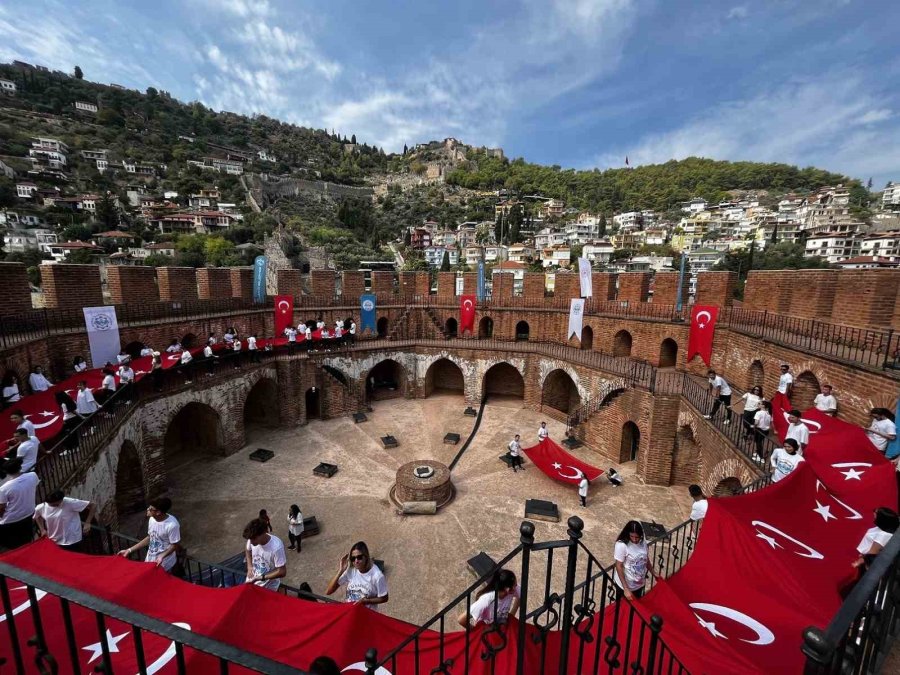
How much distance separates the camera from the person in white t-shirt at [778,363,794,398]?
10.2 metres

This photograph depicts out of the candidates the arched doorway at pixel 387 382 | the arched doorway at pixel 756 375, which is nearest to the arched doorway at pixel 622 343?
the arched doorway at pixel 756 375

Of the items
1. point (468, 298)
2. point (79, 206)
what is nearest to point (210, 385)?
point (468, 298)

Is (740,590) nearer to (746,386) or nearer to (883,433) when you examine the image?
(883,433)

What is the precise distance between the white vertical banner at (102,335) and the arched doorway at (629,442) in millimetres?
18000

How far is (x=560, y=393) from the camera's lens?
2111 cm

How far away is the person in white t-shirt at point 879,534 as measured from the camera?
412 centimetres

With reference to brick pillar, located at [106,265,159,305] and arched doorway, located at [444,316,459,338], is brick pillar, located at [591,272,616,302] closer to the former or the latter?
arched doorway, located at [444,316,459,338]

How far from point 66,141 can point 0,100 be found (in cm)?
2509

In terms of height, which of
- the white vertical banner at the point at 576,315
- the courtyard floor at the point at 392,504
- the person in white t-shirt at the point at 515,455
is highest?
the white vertical banner at the point at 576,315

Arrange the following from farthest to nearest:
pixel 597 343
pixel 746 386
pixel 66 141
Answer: pixel 66 141 < pixel 597 343 < pixel 746 386

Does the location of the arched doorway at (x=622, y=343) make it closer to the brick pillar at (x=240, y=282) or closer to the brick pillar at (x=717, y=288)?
the brick pillar at (x=717, y=288)

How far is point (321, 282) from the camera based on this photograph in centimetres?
2181

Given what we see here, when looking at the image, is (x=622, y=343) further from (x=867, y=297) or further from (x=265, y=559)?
(x=265, y=559)

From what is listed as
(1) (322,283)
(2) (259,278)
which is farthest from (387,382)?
(2) (259,278)
